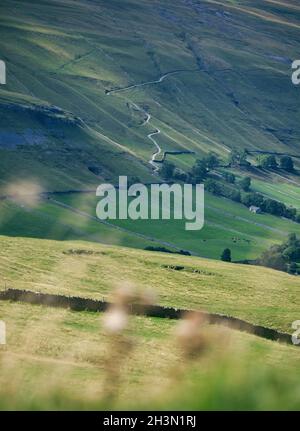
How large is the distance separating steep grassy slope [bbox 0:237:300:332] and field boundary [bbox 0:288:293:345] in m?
1.66

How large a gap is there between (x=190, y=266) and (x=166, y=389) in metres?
66.5

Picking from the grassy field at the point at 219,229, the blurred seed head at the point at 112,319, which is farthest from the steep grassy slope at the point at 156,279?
the grassy field at the point at 219,229

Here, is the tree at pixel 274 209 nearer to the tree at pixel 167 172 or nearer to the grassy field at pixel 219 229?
the grassy field at pixel 219 229

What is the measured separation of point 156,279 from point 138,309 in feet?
50.2

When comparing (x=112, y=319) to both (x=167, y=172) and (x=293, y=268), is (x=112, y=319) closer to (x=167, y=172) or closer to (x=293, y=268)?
(x=293, y=268)

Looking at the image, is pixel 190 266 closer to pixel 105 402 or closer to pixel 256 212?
pixel 105 402

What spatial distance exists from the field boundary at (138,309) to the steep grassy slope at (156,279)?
1659mm

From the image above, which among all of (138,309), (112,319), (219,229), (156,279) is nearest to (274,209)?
(219,229)

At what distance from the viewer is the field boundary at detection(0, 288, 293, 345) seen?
147 ft

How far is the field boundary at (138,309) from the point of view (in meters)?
44.7

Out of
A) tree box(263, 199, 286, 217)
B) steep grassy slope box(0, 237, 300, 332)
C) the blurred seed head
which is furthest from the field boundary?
tree box(263, 199, 286, 217)

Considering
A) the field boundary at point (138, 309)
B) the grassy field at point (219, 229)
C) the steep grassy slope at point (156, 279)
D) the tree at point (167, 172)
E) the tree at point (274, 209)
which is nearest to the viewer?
the field boundary at point (138, 309)

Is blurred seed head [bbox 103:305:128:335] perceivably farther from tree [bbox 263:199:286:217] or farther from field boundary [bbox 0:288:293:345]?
tree [bbox 263:199:286:217]
